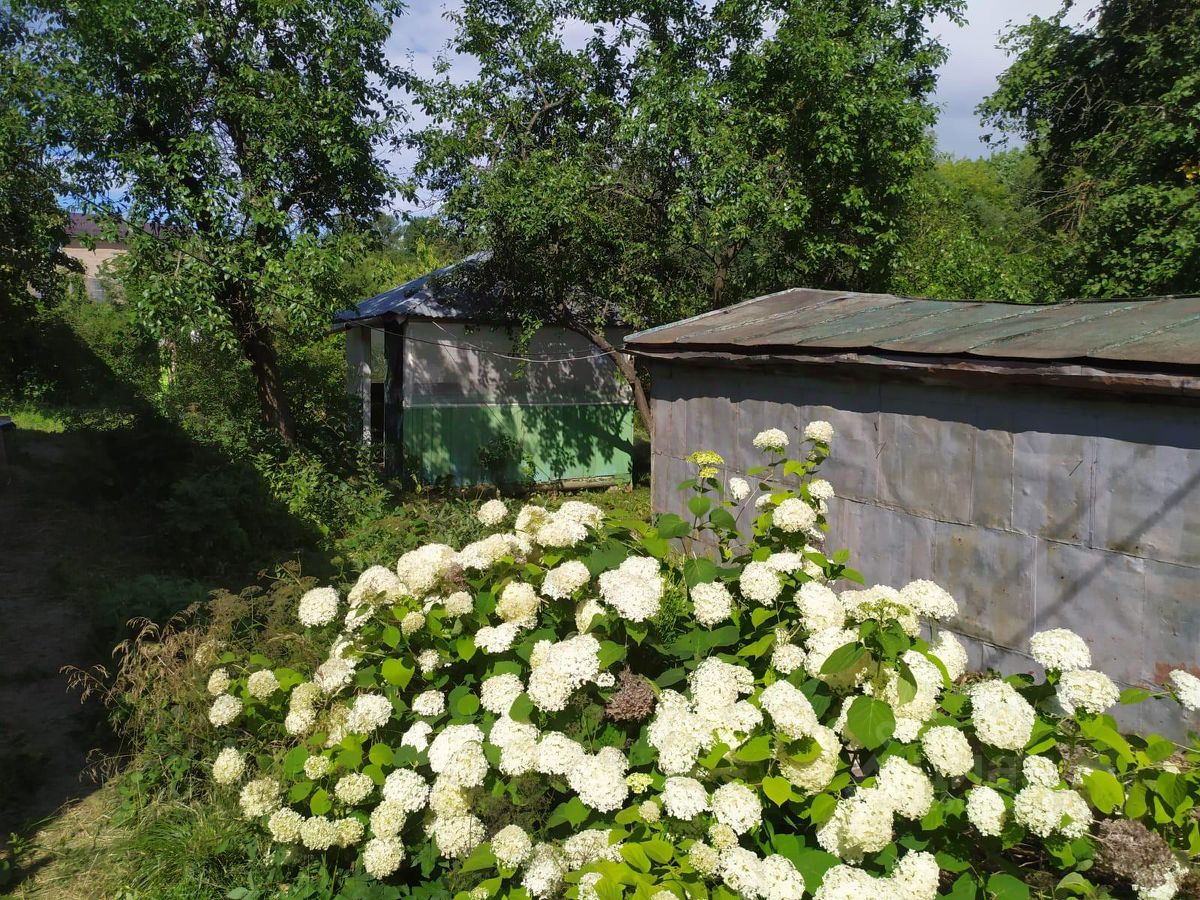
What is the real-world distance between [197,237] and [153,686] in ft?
22.2

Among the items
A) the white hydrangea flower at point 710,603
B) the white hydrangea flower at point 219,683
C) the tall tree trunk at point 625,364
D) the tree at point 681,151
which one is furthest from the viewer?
the tall tree trunk at point 625,364

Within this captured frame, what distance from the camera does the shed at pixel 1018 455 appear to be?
436 cm

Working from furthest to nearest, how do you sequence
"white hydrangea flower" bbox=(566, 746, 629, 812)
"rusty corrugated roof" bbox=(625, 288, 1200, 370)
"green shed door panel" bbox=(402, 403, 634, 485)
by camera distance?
"green shed door panel" bbox=(402, 403, 634, 485) → "rusty corrugated roof" bbox=(625, 288, 1200, 370) → "white hydrangea flower" bbox=(566, 746, 629, 812)

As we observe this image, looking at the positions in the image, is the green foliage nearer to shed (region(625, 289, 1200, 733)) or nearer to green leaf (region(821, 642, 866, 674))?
shed (region(625, 289, 1200, 733))

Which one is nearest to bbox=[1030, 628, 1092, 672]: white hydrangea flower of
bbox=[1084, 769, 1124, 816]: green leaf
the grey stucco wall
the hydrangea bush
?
the hydrangea bush

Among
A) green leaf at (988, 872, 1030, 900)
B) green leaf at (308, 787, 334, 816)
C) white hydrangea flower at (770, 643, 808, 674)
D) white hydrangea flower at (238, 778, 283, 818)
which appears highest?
white hydrangea flower at (770, 643, 808, 674)

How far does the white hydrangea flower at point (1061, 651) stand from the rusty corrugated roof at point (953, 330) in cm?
270

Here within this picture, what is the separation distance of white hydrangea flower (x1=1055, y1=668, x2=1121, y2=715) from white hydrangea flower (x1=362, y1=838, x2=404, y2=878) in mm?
2022

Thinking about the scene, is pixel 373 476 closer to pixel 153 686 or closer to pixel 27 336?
pixel 153 686

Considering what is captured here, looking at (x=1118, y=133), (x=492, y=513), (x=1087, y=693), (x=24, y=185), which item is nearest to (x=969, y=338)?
(x=492, y=513)

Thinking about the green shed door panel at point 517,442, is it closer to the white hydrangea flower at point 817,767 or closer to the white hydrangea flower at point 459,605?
the white hydrangea flower at point 459,605

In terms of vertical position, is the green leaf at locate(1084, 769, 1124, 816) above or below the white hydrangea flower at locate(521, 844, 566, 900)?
above

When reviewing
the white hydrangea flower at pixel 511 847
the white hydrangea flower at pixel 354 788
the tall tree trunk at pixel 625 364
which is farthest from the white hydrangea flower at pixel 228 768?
the tall tree trunk at pixel 625 364

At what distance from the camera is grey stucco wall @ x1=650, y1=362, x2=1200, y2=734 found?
4383 mm
